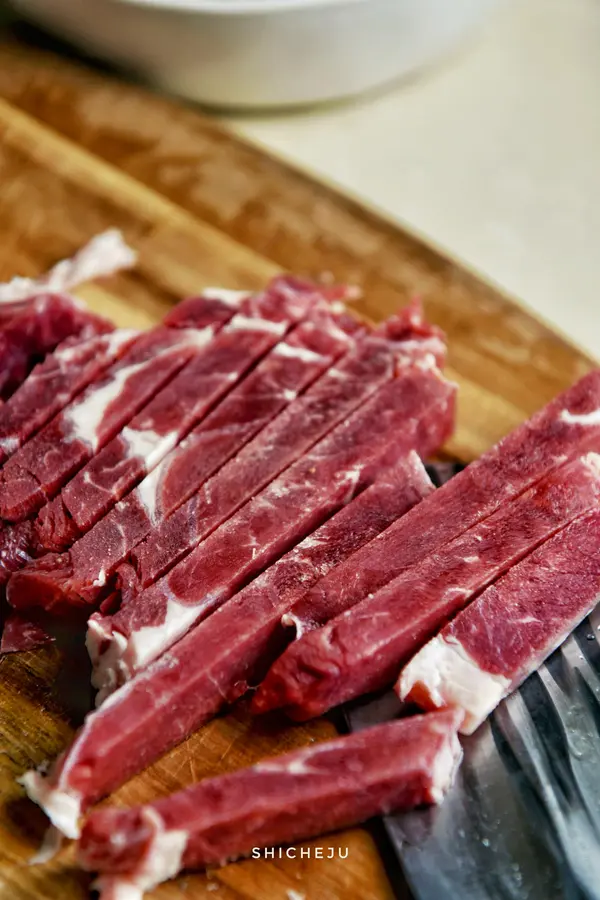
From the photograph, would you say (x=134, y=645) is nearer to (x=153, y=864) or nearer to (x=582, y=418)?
(x=153, y=864)

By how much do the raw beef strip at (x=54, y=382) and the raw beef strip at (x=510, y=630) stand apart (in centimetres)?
162

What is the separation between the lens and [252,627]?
290 centimetres

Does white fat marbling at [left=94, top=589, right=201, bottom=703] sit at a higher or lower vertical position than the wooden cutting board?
lower

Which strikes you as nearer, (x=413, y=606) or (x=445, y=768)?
(x=445, y=768)

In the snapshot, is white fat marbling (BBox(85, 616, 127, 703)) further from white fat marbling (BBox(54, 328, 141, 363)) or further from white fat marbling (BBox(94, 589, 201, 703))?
white fat marbling (BBox(54, 328, 141, 363))

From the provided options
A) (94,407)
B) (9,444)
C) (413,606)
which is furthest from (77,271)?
(413,606)

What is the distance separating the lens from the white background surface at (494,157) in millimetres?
4934

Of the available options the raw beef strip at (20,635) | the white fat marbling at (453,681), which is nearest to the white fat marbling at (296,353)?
the white fat marbling at (453,681)

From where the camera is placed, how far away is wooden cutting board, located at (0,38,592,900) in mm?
4000

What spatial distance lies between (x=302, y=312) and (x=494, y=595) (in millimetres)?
1405

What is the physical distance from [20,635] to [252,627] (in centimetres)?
81

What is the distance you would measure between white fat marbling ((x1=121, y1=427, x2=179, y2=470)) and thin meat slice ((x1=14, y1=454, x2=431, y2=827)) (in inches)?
24.5

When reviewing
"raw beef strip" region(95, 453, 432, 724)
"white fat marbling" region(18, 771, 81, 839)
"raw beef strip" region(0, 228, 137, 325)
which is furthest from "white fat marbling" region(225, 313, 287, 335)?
"white fat marbling" region(18, 771, 81, 839)

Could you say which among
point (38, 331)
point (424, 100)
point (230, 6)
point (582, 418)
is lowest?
point (38, 331)
